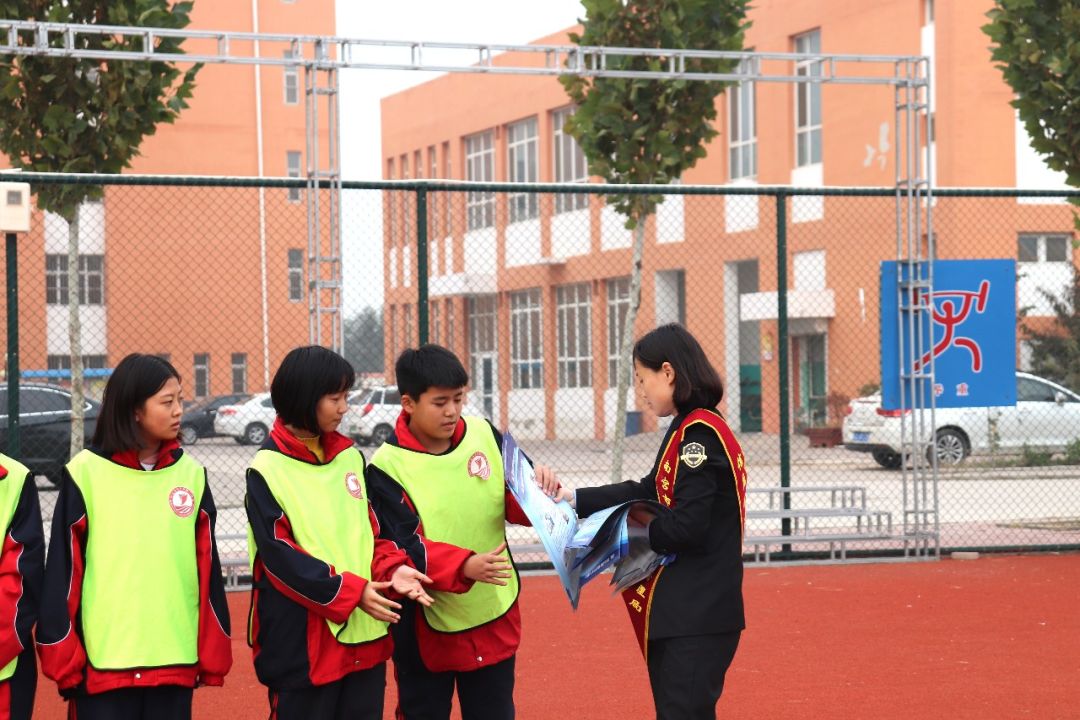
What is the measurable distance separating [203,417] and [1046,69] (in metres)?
9.27

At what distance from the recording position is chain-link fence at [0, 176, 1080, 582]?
10.6 metres

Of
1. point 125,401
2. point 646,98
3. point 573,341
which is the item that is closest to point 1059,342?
point 646,98

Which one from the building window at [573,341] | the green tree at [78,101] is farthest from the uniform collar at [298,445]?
the building window at [573,341]

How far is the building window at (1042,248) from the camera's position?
25453 millimetres

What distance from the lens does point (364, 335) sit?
34.1ft

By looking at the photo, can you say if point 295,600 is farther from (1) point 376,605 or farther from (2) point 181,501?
(2) point 181,501

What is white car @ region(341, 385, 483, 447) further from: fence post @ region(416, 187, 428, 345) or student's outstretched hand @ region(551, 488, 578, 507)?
student's outstretched hand @ region(551, 488, 578, 507)

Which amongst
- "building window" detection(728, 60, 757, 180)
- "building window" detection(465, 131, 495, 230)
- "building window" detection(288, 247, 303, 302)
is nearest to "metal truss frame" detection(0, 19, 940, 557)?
"building window" detection(288, 247, 303, 302)

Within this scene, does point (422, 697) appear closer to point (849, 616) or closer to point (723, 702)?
point (723, 702)

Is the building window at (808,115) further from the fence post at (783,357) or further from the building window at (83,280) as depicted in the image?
the fence post at (783,357)

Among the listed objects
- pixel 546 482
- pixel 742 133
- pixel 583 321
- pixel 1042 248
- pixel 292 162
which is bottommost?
pixel 546 482

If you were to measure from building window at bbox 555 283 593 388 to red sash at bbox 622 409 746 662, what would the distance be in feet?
33.5

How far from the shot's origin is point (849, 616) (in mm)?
8453

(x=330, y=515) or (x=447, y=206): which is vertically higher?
(x=447, y=206)
